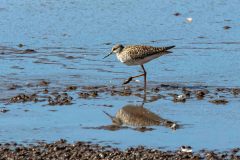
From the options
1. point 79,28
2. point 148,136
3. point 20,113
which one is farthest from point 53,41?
point 148,136

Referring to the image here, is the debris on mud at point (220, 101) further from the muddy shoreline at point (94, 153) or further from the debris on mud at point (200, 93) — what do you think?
the muddy shoreline at point (94, 153)

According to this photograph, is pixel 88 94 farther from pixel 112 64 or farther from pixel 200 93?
pixel 112 64

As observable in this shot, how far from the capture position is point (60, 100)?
456 inches

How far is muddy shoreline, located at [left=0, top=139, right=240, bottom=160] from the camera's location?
8938 mm

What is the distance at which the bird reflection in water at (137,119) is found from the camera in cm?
1041

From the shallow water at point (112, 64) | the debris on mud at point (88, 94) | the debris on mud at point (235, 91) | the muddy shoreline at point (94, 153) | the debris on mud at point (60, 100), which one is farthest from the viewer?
the debris on mud at point (235, 91)

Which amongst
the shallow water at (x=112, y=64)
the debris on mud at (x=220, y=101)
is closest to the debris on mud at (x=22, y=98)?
the shallow water at (x=112, y=64)

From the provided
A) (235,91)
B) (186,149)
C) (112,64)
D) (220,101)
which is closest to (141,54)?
(112,64)

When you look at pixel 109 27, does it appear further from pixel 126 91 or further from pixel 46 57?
pixel 126 91

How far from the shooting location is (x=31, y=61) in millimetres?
14234

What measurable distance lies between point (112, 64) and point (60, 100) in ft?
9.43

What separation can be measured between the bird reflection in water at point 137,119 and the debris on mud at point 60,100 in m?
0.78

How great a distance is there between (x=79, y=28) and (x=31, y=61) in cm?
266

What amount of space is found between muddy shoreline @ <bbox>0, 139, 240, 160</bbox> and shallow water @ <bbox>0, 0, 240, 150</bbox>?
296 millimetres
